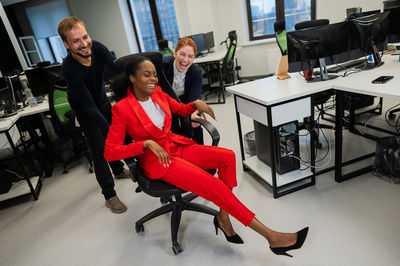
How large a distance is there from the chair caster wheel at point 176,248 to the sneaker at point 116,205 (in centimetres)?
67

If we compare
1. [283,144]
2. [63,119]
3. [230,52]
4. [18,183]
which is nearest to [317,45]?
[283,144]

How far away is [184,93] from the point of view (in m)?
2.15

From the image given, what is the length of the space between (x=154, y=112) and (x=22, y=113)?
1.85 m

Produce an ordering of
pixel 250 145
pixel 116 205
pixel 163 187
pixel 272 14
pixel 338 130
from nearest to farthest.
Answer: pixel 163 187, pixel 338 130, pixel 116 205, pixel 250 145, pixel 272 14

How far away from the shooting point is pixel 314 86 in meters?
1.80

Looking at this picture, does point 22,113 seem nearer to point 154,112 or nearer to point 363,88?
point 154,112

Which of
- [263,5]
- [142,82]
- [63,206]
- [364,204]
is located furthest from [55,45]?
[364,204]

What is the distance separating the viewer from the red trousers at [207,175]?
1.37 meters

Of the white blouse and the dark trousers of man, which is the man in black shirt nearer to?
the dark trousers of man

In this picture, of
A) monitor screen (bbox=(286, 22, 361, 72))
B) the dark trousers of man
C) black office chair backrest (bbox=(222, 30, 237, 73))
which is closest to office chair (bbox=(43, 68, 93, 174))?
the dark trousers of man

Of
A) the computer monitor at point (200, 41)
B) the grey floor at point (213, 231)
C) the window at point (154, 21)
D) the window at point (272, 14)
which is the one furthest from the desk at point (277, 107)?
the window at point (154, 21)

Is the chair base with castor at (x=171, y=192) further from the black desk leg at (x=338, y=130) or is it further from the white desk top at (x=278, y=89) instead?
the black desk leg at (x=338, y=130)

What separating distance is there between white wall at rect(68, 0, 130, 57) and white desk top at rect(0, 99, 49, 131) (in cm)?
396

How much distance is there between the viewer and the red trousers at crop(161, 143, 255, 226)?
1.37 m
